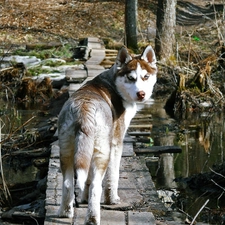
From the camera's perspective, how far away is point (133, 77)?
6141 millimetres

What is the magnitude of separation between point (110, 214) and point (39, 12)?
59.8ft

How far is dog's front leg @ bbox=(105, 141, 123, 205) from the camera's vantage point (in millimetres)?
6070

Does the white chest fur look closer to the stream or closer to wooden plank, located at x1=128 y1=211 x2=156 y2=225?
wooden plank, located at x1=128 y1=211 x2=156 y2=225

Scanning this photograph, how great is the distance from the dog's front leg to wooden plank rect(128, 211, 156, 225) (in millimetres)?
233

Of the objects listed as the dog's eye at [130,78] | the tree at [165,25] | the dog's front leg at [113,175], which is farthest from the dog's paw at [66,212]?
the tree at [165,25]

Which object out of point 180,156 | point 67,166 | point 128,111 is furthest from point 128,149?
point 67,166

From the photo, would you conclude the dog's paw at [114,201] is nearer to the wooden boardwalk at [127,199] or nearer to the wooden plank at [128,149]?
the wooden boardwalk at [127,199]

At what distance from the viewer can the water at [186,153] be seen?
8426 mm

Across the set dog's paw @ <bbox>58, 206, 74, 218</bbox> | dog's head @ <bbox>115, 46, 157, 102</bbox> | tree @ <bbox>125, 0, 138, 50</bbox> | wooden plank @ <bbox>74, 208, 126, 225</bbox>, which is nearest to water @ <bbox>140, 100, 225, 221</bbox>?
wooden plank @ <bbox>74, 208, 126, 225</bbox>

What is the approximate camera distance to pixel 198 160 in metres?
10.3

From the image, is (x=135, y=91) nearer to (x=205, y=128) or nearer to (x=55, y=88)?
(x=205, y=128)

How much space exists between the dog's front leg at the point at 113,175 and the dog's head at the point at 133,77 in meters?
0.48

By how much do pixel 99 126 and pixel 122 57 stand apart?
3.60 feet

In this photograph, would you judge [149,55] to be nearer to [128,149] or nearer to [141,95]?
[141,95]
